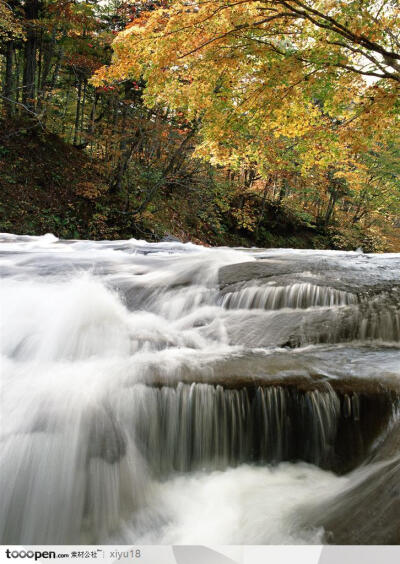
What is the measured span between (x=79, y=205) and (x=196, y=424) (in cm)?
1034

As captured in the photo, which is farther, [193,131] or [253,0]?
[193,131]

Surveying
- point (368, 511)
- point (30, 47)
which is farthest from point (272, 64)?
point (30, 47)

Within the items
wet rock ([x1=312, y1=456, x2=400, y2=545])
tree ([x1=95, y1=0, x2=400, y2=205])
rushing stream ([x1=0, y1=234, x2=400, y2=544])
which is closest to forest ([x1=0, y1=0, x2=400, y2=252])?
tree ([x1=95, y1=0, x2=400, y2=205])

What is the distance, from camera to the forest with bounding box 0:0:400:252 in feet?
19.8

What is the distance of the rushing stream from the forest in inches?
170

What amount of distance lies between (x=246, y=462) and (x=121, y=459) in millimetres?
1071

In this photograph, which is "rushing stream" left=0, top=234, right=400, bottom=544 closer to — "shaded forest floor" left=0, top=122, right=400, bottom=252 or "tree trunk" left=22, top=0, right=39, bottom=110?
"shaded forest floor" left=0, top=122, right=400, bottom=252

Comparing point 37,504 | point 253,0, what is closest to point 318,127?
point 253,0

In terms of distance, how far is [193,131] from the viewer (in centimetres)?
1130

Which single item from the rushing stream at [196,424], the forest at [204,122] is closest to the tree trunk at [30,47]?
the forest at [204,122]

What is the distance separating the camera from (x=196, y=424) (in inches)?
119

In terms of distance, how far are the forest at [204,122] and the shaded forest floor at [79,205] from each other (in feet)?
0.17

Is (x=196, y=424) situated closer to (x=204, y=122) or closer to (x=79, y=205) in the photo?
(x=204, y=122)

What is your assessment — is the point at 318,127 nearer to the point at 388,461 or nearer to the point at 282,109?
the point at 282,109
